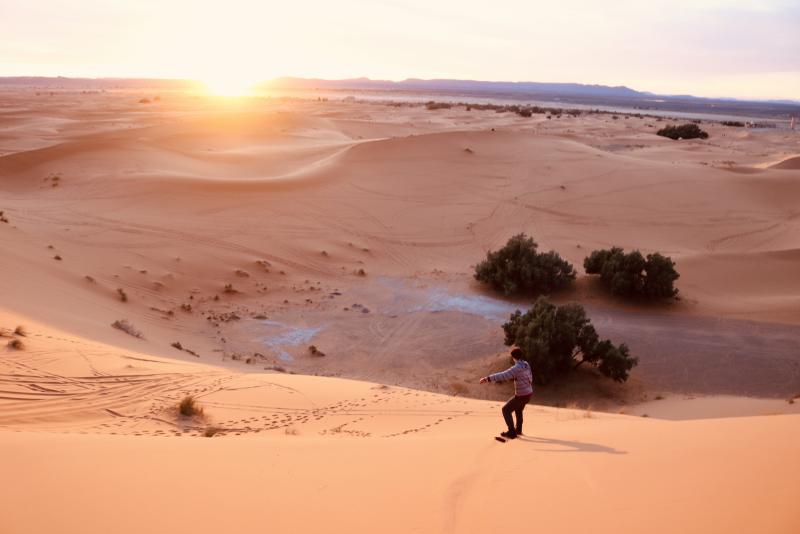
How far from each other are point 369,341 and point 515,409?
633 cm

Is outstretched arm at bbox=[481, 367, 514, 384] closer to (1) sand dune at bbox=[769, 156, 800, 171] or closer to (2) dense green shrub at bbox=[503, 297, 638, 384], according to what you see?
(2) dense green shrub at bbox=[503, 297, 638, 384]

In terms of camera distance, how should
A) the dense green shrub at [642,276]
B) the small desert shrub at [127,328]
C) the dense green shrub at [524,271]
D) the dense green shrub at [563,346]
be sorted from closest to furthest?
the dense green shrub at [563,346] → the small desert shrub at [127,328] → the dense green shrub at [642,276] → the dense green shrub at [524,271]

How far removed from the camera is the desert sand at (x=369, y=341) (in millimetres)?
4371

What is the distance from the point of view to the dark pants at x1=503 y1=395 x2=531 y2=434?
6.35 metres

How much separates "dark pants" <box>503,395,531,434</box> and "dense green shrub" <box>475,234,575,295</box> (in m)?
8.67

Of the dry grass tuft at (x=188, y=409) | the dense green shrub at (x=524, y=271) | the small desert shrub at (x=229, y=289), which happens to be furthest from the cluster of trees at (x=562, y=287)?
the small desert shrub at (x=229, y=289)

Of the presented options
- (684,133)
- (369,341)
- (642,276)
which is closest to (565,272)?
(642,276)

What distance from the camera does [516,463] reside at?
527cm

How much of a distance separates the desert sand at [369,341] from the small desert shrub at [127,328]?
0.45 ft

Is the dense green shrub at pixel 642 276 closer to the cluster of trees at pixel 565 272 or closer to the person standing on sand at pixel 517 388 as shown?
the cluster of trees at pixel 565 272

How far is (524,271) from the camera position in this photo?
49.3 feet

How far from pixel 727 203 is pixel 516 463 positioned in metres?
21.3

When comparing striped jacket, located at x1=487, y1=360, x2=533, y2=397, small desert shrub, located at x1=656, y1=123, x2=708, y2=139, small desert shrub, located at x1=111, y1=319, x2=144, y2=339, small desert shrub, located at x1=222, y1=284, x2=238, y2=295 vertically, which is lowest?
small desert shrub, located at x1=222, y1=284, x2=238, y2=295

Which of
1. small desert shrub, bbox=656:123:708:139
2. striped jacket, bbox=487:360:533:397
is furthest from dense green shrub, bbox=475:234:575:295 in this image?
small desert shrub, bbox=656:123:708:139
